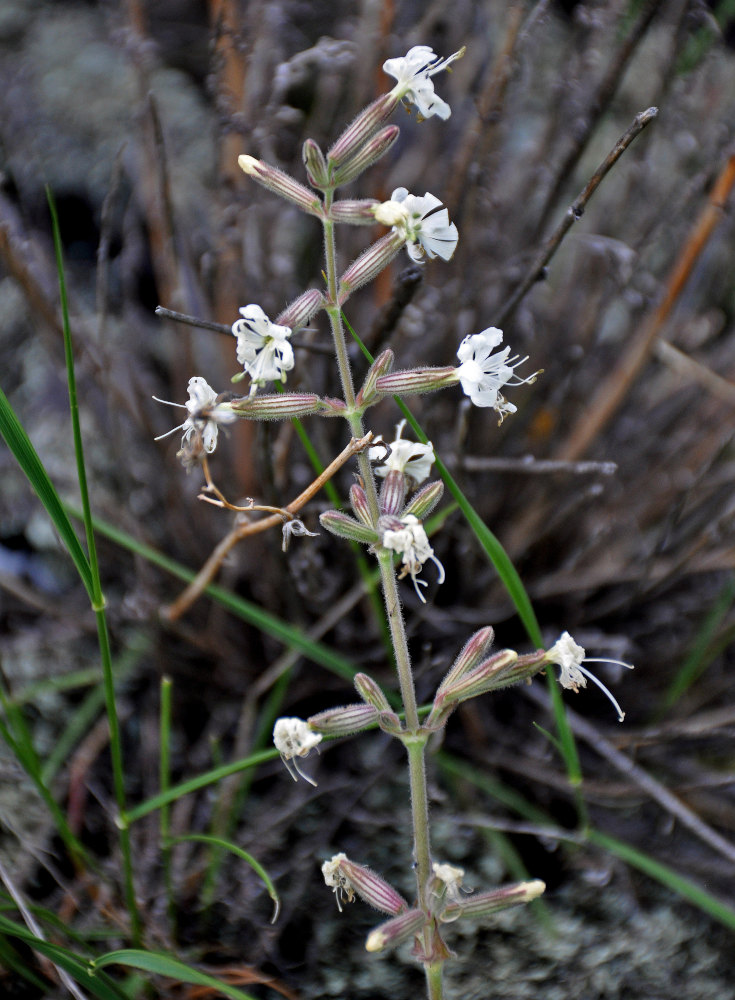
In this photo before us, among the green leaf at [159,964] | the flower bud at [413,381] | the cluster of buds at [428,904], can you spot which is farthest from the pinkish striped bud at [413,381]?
the green leaf at [159,964]

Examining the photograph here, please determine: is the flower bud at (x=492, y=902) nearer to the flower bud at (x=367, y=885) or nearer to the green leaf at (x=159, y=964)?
the flower bud at (x=367, y=885)

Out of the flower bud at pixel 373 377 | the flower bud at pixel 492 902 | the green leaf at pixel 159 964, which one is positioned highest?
the flower bud at pixel 373 377

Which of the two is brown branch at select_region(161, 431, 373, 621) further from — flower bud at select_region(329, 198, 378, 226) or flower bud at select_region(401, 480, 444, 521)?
flower bud at select_region(329, 198, 378, 226)

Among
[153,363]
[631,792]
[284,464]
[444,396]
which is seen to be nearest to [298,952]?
[631,792]

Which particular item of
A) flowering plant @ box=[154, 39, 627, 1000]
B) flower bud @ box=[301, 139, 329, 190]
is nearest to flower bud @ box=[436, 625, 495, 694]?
flowering plant @ box=[154, 39, 627, 1000]

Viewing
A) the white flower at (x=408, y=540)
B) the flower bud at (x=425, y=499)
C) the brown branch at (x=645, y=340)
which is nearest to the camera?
the white flower at (x=408, y=540)

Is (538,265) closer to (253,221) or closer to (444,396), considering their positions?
(444,396)
